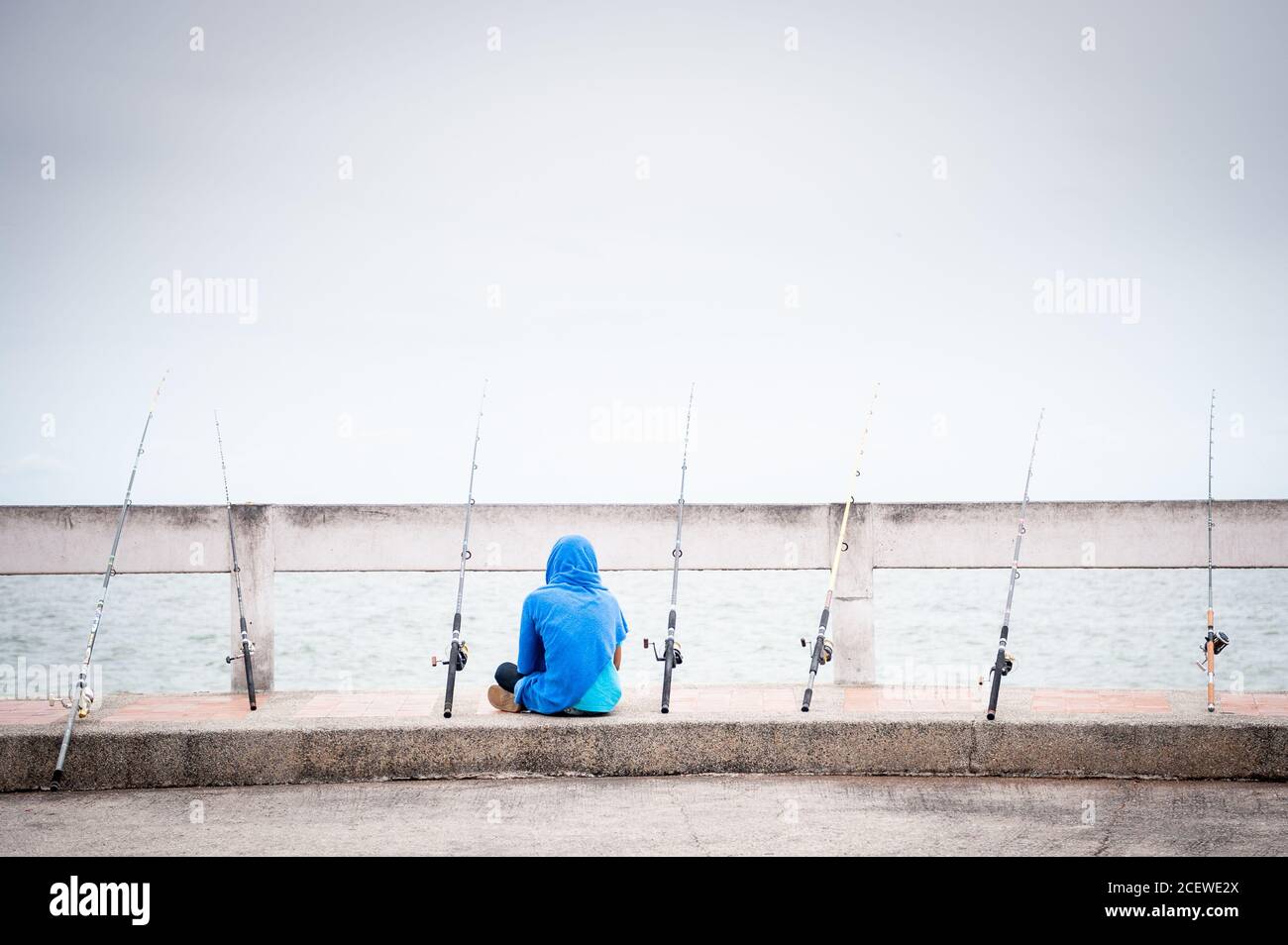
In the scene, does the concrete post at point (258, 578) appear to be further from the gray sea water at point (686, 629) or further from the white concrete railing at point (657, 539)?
the gray sea water at point (686, 629)

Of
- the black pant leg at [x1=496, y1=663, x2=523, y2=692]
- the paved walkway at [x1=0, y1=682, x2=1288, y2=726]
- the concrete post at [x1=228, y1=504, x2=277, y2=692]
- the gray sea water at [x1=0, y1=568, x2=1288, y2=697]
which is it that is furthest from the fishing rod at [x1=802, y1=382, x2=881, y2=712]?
the concrete post at [x1=228, y1=504, x2=277, y2=692]

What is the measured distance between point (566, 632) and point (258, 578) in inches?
95.9

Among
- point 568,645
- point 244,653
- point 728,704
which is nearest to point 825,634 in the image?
point 728,704

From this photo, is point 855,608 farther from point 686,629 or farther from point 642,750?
point 686,629

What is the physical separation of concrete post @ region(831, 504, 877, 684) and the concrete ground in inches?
70.1

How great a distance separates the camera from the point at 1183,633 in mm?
20984

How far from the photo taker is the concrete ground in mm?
4902

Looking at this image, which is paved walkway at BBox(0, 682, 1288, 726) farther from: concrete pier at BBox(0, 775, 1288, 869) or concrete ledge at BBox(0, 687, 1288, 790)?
concrete pier at BBox(0, 775, 1288, 869)

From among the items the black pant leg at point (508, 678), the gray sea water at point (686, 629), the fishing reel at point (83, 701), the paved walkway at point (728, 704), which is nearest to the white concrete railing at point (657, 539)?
the paved walkway at point (728, 704)

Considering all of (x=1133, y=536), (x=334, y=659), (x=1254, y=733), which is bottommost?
(x=334, y=659)
